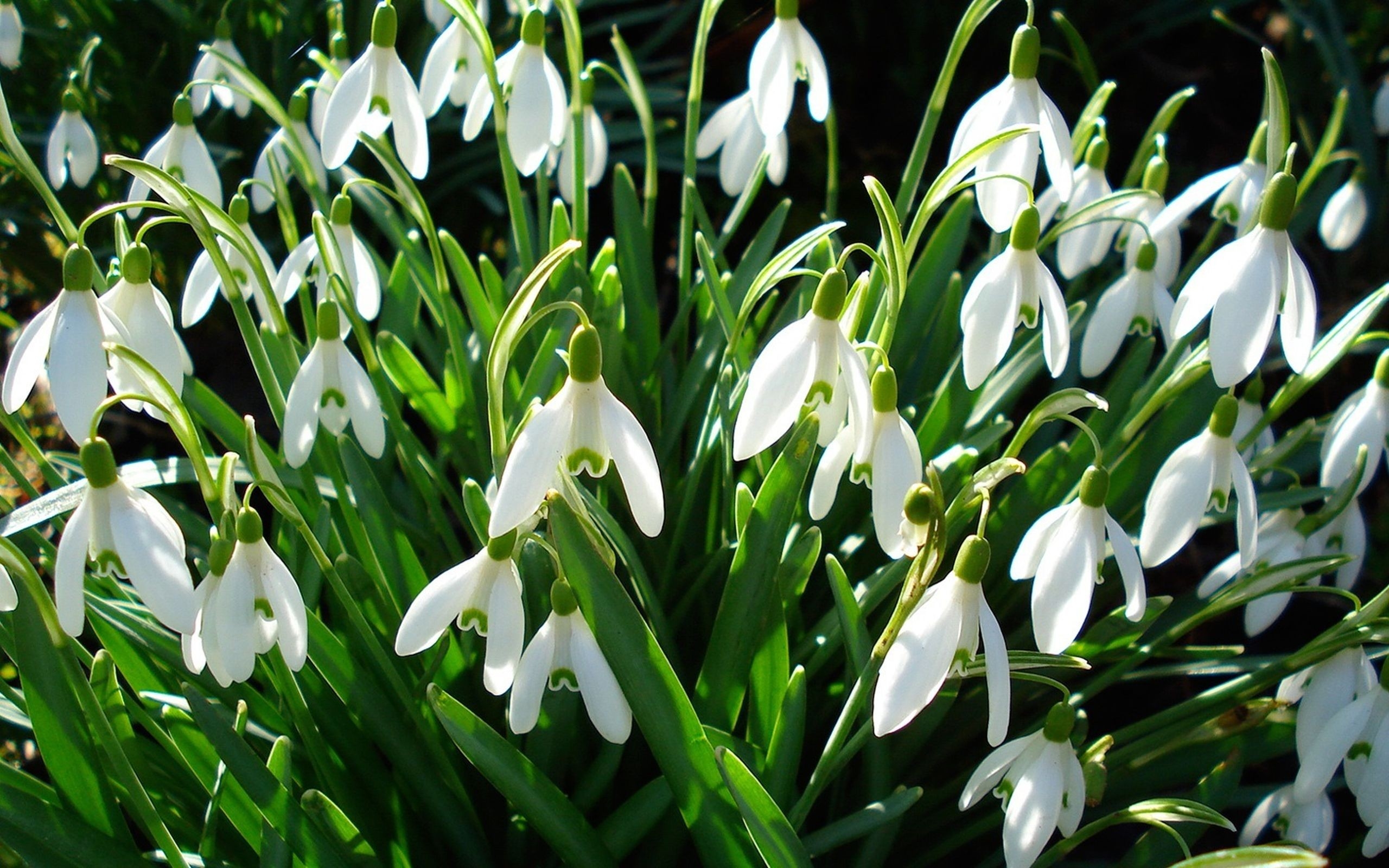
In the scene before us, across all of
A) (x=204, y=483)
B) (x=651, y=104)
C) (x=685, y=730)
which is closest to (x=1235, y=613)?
(x=685, y=730)

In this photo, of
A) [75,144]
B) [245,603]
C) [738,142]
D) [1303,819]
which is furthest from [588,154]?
[1303,819]

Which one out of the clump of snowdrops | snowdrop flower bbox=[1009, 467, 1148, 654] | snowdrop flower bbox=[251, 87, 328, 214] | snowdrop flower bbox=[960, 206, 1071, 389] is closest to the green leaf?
the clump of snowdrops

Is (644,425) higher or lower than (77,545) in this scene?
lower

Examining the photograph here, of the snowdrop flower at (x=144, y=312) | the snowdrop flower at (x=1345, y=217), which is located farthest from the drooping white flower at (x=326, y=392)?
the snowdrop flower at (x=1345, y=217)

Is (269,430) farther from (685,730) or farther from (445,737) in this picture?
(685,730)

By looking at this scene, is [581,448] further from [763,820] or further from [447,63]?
[447,63]

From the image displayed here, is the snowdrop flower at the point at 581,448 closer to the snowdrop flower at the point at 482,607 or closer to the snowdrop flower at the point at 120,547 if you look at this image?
the snowdrop flower at the point at 482,607
